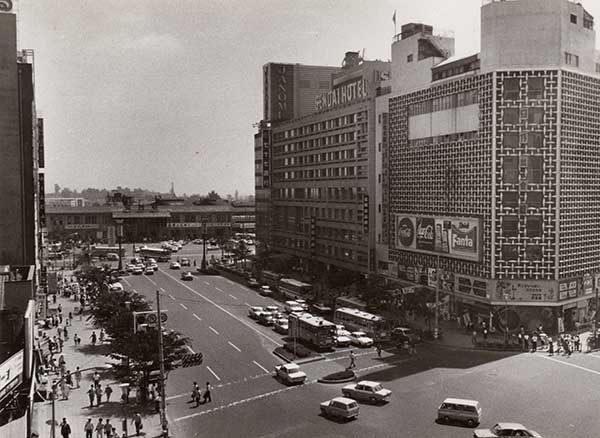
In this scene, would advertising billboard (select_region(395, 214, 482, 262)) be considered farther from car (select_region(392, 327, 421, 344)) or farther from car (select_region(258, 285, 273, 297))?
car (select_region(258, 285, 273, 297))

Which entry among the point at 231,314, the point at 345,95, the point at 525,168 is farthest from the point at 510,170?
the point at 345,95

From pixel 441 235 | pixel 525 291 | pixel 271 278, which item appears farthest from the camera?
pixel 271 278

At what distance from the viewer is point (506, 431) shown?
1411 inches

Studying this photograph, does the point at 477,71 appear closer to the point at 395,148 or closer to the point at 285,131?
the point at 395,148

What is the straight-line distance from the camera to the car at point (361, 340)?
62.8 meters

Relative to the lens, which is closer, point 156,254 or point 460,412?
point 460,412

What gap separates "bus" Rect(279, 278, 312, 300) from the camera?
90312 mm

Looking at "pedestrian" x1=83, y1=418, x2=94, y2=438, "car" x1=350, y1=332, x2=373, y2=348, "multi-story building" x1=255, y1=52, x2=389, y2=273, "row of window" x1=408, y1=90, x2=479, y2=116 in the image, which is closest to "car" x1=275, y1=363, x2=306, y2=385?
"car" x1=350, y1=332, x2=373, y2=348

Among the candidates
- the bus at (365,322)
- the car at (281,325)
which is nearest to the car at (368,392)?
the bus at (365,322)

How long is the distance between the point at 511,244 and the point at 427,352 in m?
16.5

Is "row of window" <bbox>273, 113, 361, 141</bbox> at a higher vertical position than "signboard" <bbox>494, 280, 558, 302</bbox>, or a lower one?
higher

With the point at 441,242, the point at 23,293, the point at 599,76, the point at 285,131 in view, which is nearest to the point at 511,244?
the point at 441,242

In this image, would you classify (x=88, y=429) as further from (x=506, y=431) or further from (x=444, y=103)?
(x=444, y=103)

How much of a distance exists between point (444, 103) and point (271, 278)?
4297cm
